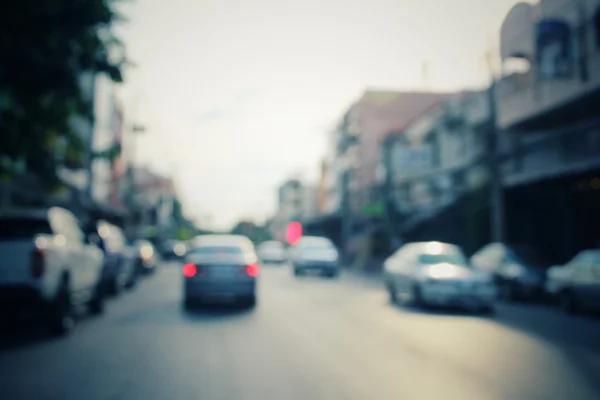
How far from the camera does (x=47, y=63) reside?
33.9 feet

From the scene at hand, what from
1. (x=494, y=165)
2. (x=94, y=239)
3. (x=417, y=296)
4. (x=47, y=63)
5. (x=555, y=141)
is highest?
(x=555, y=141)

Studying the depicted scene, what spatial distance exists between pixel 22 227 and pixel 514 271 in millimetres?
13633

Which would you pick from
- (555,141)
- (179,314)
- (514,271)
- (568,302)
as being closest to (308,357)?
(179,314)

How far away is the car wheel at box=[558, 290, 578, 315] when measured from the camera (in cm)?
1527

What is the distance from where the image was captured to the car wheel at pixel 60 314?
10.5 m

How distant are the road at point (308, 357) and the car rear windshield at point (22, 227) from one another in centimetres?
194

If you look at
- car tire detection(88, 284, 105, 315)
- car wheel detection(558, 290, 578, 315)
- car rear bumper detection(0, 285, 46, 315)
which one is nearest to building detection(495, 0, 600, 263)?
car wheel detection(558, 290, 578, 315)

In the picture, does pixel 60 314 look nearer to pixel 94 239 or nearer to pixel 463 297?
pixel 94 239

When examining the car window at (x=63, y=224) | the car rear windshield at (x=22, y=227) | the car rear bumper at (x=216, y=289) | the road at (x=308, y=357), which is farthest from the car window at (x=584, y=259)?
the car rear windshield at (x=22, y=227)

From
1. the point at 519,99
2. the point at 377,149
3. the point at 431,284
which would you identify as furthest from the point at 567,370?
the point at 377,149

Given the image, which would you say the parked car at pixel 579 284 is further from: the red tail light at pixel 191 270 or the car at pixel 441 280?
the red tail light at pixel 191 270

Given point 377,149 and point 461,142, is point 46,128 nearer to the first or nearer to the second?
point 461,142

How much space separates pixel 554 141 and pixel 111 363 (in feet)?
63.8

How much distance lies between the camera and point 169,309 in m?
15.1
